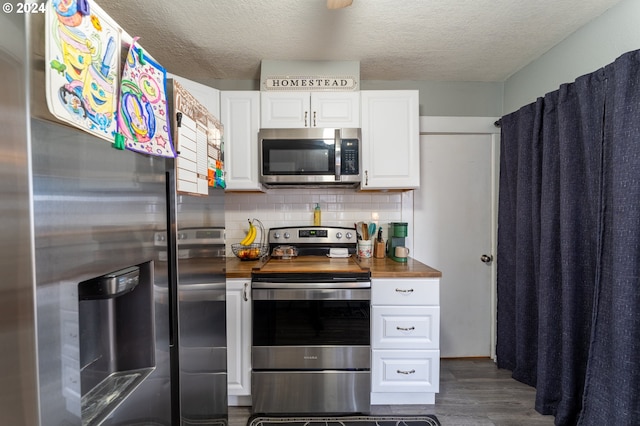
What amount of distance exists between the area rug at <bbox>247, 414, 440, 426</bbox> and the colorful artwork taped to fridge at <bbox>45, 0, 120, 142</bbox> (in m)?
1.89

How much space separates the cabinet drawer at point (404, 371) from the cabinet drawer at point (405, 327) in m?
0.05

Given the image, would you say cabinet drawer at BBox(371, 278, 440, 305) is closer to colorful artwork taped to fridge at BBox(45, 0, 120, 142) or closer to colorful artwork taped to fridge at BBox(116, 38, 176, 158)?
colorful artwork taped to fridge at BBox(116, 38, 176, 158)

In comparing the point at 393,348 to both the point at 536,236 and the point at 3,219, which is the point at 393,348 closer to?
the point at 536,236

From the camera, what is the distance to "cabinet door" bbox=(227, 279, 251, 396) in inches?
72.0

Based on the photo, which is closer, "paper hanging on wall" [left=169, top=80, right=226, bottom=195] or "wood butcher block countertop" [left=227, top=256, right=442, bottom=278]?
"paper hanging on wall" [left=169, top=80, right=226, bottom=195]

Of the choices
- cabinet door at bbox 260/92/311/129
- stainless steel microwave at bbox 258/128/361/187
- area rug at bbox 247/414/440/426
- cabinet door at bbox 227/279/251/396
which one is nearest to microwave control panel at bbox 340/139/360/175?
stainless steel microwave at bbox 258/128/361/187

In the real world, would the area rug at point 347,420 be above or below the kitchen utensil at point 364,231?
below

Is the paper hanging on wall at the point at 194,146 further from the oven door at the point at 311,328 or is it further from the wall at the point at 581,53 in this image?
the wall at the point at 581,53

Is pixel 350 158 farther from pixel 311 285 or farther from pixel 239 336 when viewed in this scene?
pixel 239 336

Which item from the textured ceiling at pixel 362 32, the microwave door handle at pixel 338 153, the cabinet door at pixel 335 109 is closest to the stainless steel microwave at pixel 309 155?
the microwave door handle at pixel 338 153

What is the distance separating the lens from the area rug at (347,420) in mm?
1760

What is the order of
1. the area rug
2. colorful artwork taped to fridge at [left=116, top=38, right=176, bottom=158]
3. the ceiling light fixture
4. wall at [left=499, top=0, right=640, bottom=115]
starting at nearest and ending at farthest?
colorful artwork taped to fridge at [left=116, top=38, right=176, bottom=158]
the ceiling light fixture
wall at [left=499, top=0, right=640, bottom=115]
the area rug

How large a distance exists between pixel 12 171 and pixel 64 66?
24 cm

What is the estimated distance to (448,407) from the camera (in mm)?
1912
